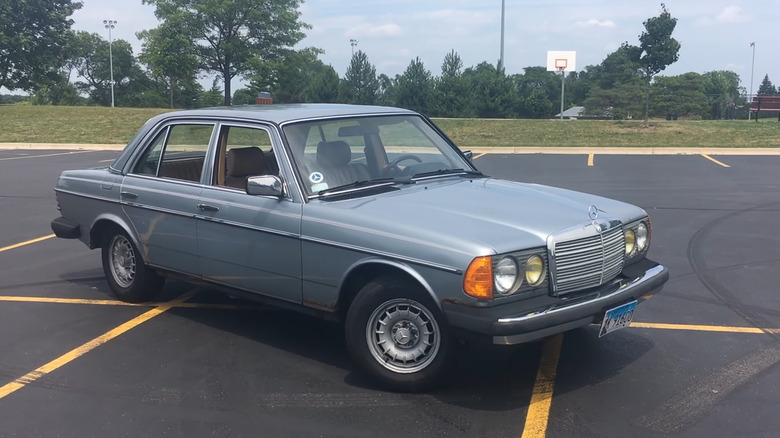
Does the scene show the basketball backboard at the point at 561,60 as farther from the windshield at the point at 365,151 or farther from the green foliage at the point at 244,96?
the windshield at the point at 365,151

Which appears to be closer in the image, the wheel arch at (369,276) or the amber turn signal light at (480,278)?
the amber turn signal light at (480,278)

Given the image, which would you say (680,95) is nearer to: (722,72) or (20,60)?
(20,60)

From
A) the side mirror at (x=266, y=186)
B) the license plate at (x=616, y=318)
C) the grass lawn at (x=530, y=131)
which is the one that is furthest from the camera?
the grass lawn at (x=530, y=131)

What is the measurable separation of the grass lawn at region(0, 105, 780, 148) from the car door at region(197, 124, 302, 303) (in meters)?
18.7

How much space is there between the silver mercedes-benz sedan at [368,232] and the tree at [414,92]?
34.6 m

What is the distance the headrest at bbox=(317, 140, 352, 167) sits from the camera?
5.20m

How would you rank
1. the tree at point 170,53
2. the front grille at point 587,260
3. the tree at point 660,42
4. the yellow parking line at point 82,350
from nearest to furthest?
the front grille at point 587,260, the yellow parking line at point 82,350, the tree at point 660,42, the tree at point 170,53

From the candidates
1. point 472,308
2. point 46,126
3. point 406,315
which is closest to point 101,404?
point 406,315

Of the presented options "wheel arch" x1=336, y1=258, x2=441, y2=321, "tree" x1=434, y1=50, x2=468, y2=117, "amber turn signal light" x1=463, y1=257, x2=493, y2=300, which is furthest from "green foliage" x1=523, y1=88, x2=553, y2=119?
"amber turn signal light" x1=463, y1=257, x2=493, y2=300

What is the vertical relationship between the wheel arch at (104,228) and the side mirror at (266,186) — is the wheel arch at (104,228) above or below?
below

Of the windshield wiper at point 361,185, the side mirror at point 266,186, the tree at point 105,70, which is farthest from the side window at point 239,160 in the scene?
the tree at point 105,70

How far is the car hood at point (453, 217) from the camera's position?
4.20 m

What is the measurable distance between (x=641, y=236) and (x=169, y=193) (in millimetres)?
3478

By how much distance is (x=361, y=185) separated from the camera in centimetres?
518
